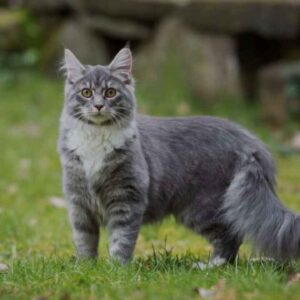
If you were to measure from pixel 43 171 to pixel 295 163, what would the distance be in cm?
283

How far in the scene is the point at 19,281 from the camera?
4328 mm

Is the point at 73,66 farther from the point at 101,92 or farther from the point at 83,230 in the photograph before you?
the point at 83,230

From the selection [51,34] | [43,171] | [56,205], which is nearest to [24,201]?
[56,205]

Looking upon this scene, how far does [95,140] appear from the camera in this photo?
5.11 meters

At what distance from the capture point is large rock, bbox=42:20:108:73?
12.4 metres

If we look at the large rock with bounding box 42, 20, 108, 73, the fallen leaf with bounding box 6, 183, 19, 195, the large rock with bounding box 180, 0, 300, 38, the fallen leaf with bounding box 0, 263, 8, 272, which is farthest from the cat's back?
the large rock with bounding box 42, 20, 108, 73

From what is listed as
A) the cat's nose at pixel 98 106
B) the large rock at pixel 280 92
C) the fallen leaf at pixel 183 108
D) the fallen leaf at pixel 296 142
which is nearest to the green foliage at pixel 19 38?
the fallen leaf at pixel 183 108

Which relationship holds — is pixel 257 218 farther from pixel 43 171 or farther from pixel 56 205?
pixel 43 171

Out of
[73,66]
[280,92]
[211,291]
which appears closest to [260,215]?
[211,291]

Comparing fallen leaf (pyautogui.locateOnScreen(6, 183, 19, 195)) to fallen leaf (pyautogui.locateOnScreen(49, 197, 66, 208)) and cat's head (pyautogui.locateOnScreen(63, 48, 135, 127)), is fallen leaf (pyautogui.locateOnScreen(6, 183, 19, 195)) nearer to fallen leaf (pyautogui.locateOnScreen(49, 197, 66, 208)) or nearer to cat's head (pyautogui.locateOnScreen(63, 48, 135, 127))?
fallen leaf (pyautogui.locateOnScreen(49, 197, 66, 208))

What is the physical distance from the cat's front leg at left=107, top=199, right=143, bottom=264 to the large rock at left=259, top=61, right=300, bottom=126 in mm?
5324

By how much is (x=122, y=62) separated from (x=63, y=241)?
181 centimetres

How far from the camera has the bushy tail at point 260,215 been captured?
4.71m

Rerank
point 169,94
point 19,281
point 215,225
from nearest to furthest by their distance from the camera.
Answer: point 19,281
point 215,225
point 169,94
